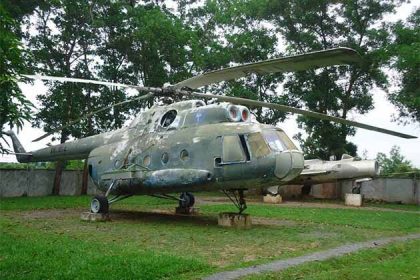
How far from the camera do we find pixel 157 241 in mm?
10336

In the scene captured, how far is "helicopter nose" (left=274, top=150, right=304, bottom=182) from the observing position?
38.4 ft

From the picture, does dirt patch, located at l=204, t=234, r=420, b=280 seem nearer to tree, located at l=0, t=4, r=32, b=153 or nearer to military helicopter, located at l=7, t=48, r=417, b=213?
military helicopter, located at l=7, t=48, r=417, b=213

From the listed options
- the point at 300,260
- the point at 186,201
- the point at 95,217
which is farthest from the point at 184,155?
the point at 300,260

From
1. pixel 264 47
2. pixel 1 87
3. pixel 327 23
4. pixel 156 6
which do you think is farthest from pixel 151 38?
pixel 1 87

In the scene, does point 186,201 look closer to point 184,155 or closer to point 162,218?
point 162,218

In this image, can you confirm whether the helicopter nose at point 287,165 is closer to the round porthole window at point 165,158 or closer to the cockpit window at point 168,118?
the round porthole window at point 165,158

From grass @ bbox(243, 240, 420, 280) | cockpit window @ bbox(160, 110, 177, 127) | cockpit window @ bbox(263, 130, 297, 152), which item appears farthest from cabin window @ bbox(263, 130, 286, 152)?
grass @ bbox(243, 240, 420, 280)

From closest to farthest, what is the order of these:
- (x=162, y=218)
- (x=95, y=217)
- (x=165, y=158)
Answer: (x=165, y=158) < (x=95, y=217) < (x=162, y=218)

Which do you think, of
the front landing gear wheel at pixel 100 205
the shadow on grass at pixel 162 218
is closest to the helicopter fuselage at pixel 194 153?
the front landing gear wheel at pixel 100 205

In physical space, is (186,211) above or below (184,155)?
below

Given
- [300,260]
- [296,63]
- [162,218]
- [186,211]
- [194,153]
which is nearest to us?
[300,260]

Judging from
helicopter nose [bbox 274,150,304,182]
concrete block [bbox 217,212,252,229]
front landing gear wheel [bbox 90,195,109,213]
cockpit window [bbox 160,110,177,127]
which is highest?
cockpit window [bbox 160,110,177,127]

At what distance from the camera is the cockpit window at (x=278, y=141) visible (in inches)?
469

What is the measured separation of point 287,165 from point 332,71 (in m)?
21.5
